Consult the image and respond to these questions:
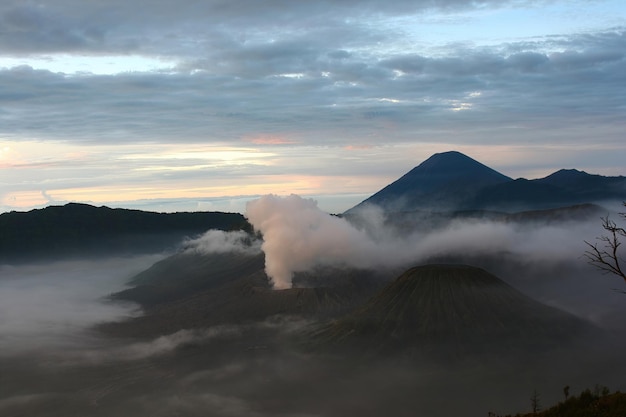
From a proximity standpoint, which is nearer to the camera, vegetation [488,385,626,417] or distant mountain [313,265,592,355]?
vegetation [488,385,626,417]

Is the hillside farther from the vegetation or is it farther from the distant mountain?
the distant mountain

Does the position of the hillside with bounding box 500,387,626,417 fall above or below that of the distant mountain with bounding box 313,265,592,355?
above

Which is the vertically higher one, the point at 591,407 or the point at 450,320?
the point at 591,407

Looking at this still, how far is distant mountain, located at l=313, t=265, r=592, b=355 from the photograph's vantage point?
165 metres

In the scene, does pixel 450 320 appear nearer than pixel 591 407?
No

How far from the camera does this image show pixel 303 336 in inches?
7293

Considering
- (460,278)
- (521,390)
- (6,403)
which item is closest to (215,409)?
(6,403)

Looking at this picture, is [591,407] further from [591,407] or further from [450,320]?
[450,320]

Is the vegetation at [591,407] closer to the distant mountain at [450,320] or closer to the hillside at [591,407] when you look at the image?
the hillside at [591,407]

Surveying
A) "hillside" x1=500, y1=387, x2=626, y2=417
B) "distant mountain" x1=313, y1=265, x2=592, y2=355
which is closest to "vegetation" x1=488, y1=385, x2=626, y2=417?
"hillside" x1=500, y1=387, x2=626, y2=417

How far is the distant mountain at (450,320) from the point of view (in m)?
165

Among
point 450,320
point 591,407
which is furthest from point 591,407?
point 450,320

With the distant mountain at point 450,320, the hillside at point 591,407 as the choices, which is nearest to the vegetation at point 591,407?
the hillside at point 591,407

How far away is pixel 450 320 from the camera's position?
17075 centimetres
